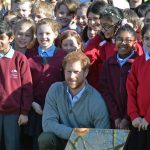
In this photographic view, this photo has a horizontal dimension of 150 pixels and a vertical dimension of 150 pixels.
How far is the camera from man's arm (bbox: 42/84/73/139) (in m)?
5.07

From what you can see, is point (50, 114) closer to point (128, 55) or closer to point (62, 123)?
point (62, 123)

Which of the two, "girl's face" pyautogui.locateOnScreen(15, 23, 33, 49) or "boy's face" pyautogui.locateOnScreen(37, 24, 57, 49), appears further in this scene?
"girl's face" pyautogui.locateOnScreen(15, 23, 33, 49)

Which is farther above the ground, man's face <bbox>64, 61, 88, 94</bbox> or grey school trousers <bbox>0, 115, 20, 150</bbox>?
man's face <bbox>64, 61, 88, 94</bbox>

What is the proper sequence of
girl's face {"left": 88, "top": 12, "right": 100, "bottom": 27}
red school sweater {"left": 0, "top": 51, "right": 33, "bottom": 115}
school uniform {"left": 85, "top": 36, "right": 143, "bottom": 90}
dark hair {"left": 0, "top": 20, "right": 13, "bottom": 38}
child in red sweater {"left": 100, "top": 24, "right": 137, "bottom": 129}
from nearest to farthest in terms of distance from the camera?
child in red sweater {"left": 100, "top": 24, "right": 137, "bottom": 129} < red school sweater {"left": 0, "top": 51, "right": 33, "bottom": 115} < dark hair {"left": 0, "top": 20, "right": 13, "bottom": 38} < school uniform {"left": 85, "top": 36, "right": 143, "bottom": 90} < girl's face {"left": 88, "top": 12, "right": 100, "bottom": 27}

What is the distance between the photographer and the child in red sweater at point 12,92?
5.47 m

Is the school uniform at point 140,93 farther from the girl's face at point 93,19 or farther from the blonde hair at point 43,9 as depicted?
the blonde hair at point 43,9

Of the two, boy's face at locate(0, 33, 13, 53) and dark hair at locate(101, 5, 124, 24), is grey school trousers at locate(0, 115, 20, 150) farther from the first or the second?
dark hair at locate(101, 5, 124, 24)

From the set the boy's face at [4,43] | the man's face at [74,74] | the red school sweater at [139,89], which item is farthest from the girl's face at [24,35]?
the red school sweater at [139,89]

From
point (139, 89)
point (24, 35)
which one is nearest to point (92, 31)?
point (24, 35)

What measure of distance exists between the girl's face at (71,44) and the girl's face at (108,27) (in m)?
0.43

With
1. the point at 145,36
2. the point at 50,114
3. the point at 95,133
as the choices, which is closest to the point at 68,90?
the point at 50,114

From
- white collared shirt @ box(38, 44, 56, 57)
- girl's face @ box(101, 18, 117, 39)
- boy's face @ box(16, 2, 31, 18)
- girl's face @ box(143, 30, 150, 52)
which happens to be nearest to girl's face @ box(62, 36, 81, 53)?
white collared shirt @ box(38, 44, 56, 57)

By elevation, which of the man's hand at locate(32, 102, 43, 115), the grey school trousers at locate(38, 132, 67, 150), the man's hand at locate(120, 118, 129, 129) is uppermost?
the man's hand at locate(32, 102, 43, 115)

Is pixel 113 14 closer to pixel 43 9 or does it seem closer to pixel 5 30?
pixel 5 30
